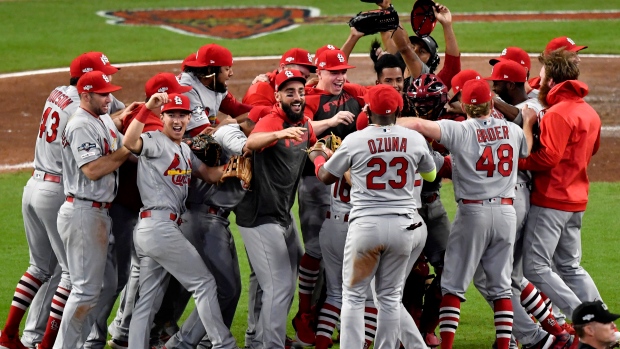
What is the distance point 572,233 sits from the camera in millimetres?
7359

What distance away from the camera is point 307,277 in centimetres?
755

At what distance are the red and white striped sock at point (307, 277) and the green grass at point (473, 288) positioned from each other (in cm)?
48

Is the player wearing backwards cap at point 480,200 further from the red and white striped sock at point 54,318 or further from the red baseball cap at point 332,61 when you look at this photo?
the red and white striped sock at point 54,318

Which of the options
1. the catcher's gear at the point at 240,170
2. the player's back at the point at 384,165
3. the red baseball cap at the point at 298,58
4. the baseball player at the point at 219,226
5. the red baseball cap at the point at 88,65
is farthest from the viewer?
the red baseball cap at the point at 298,58

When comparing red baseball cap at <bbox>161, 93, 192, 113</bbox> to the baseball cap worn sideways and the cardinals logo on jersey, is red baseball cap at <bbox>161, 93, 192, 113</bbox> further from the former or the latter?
the baseball cap worn sideways

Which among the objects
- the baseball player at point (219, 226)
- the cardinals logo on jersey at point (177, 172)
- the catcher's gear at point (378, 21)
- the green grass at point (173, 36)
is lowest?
the green grass at point (173, 36)

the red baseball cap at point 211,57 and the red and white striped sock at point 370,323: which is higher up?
the red baseball cap at point 211,57

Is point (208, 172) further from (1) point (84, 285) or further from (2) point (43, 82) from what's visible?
(2) point (43, 82)

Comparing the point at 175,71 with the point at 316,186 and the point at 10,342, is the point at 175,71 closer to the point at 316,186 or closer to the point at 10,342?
the point at 316,186

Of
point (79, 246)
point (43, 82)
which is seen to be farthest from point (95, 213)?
point (43, 82)

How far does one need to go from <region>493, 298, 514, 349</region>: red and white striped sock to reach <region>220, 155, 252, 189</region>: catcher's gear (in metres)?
1.81

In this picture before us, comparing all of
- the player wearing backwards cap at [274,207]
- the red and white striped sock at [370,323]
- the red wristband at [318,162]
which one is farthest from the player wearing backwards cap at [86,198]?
the red and white striped sock at [370,323]

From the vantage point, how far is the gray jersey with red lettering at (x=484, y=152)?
6.78 meters

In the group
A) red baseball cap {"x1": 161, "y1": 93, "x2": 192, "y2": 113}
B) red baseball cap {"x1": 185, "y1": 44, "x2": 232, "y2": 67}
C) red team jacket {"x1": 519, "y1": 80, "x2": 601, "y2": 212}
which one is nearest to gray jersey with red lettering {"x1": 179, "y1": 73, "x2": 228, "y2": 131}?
red baseball cap {"x1": 185, "y1": 44, "x2": 232, "y2": 67}
